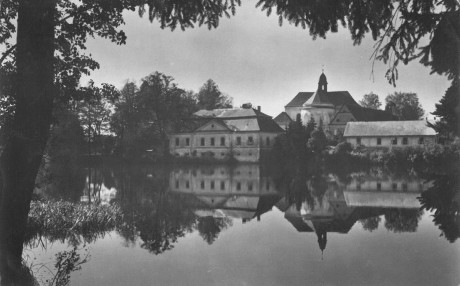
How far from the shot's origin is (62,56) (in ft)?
25.3

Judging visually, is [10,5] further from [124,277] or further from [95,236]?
[95,236]

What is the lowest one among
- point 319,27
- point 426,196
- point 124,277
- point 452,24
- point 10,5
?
point 124,277

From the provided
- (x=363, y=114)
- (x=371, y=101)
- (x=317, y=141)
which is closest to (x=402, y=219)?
(x=317, y=141)

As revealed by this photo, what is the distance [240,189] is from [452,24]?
25.2 meters

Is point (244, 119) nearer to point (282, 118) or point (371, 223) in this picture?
point (282, 118)

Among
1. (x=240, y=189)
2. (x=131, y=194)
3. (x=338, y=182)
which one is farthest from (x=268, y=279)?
(x=338, y=182)

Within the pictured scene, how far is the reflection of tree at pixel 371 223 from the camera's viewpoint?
51.4ft

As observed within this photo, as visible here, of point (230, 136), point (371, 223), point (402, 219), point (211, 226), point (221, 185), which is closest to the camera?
point (211, 226)

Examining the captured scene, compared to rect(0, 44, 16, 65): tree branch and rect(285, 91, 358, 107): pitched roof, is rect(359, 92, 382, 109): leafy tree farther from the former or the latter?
rect(0, 44, 16, 65): tree branch

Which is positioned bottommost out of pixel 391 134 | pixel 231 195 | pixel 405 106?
pixel 231 195

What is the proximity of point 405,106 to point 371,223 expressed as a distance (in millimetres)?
73516

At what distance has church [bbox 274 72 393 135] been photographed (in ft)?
236

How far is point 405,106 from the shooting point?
8425 centimetres

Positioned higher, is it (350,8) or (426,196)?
→ (350,8)
